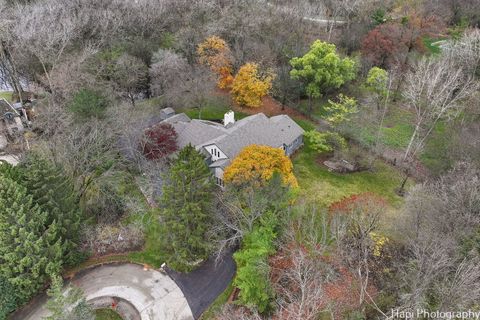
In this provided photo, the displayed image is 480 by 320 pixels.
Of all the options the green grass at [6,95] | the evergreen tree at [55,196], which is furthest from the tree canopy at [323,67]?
the green grass at [6,95]

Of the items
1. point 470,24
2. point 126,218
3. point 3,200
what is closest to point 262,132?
point 126,218

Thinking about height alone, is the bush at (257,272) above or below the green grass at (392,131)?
above

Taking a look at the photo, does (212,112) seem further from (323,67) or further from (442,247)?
(442,247)

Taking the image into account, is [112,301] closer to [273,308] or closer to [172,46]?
[273,308]

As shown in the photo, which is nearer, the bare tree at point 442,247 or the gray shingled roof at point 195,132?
the bare tree at point 442,247

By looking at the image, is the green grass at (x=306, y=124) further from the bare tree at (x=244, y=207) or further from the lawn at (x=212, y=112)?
the bare tree at (x=244, y=207)

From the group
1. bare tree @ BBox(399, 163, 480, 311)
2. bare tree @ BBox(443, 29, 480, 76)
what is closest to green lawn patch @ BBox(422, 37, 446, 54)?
bare tree @ BBox(443, 29, 480, 76)

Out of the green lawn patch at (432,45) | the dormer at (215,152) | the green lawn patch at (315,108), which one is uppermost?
the dormer at (215,152)
